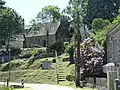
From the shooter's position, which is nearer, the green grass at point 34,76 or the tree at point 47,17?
the green grass at point 34,76

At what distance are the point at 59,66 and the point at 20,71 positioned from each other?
7.00 m

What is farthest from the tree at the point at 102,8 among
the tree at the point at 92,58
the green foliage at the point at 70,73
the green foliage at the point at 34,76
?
the tree at the point at 92,58

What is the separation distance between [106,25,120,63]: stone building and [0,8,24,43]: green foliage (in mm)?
43553

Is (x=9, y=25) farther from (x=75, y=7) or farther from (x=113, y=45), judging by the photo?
(x=113, y=45)

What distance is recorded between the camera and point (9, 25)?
88125mm

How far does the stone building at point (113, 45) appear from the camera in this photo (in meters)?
43.8

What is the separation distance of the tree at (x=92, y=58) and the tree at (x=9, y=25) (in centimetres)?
3933

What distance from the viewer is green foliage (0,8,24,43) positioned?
8744 cm

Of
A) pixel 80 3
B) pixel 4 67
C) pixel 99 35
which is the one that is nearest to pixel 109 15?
pixel 80 3

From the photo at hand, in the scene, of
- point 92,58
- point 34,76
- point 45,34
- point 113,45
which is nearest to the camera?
point 113,45

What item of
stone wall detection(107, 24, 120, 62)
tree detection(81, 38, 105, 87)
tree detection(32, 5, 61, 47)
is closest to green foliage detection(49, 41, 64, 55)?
tree detection(32, 5, 61, 47)

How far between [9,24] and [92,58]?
143ft

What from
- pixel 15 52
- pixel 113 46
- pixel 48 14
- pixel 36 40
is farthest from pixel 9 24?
pixel 113 46

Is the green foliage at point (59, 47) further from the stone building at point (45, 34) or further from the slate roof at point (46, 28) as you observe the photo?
the slate roof at point (46, 28)
